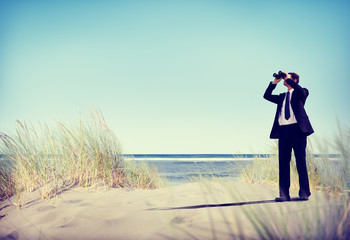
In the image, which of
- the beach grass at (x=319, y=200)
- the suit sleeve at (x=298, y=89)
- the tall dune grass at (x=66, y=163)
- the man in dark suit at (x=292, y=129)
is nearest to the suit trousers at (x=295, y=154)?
the man in dark suit at (x=292, y=129)

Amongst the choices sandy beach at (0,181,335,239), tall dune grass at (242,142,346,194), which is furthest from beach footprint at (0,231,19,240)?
tall dune grass at (242,142,346,194)

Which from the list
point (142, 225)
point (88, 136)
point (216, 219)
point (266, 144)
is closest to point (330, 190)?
point (266, 144)

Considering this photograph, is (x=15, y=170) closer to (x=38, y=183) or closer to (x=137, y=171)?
(x=38, y=183)

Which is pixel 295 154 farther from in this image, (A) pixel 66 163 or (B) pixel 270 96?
(A) pixel 66 163

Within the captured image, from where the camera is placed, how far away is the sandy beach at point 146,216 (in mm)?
2162

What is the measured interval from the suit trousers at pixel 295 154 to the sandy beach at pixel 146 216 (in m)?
0.48

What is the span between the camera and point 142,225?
8.16 ft

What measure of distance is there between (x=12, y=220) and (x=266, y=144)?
4628 mm

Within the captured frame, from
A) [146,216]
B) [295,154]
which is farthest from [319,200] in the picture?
[146,216]

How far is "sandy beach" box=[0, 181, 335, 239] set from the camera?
2.16 m

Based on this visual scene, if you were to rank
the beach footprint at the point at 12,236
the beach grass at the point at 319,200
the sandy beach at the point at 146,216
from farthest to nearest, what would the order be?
the beach footprint at the point at 12,236 → the sandy beach at the point at 146,216 → the beach grass at the point at 319,200

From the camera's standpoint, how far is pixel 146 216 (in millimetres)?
2754

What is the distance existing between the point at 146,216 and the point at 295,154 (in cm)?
224

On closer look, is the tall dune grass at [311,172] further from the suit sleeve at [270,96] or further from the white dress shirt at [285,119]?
the suit sleeve at [270,96]
